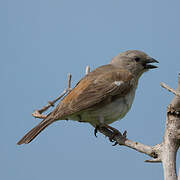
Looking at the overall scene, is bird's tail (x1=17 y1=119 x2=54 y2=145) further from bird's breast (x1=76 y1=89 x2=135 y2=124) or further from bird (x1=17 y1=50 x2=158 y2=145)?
bird's breast (x1=76 y1=89 x2=135 y2=124)

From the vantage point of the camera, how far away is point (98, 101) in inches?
229

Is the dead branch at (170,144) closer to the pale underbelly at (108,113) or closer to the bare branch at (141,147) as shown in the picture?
the bare branch at (141,147)

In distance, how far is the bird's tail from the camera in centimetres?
555

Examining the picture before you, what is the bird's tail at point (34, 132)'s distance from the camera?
5.55m

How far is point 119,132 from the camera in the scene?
5.71 m

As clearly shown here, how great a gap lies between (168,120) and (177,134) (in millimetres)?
183

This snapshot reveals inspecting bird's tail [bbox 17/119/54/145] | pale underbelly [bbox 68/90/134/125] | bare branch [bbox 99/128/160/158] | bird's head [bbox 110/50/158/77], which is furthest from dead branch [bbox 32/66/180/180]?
bird's head [bbox 110/50/158/77]

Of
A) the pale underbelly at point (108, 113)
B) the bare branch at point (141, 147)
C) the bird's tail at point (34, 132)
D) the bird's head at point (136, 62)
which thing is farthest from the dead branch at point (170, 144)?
the bird's head at point (136, 62)

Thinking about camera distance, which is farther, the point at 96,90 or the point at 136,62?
the point at 136,62

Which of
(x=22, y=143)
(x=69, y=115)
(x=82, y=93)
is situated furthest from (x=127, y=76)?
(x=22, y=143)

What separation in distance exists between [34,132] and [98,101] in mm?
1217

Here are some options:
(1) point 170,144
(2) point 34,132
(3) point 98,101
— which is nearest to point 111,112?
(3) point 98,101

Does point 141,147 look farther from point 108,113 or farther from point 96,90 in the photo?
point 96,90

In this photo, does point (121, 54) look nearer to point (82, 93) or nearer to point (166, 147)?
point (82, 93)
